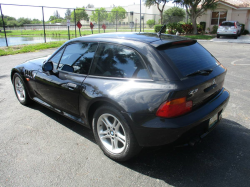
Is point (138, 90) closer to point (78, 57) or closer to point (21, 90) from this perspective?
point (78, 57)

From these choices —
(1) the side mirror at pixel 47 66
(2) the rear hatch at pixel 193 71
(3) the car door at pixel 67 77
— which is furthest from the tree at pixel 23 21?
(2) the rear hatch at pixel 193 71

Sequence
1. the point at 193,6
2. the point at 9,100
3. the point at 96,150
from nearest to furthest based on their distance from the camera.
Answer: the point at 96,150
the point at 9,100
the point at 193,6

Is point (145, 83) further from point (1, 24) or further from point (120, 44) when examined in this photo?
point (1, 24)

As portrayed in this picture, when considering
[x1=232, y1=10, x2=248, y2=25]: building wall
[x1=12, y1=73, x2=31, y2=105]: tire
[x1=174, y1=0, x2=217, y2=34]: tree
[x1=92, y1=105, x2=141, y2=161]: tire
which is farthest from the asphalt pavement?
[x1=232, y1=10, x2=248, y2=25]: building wall

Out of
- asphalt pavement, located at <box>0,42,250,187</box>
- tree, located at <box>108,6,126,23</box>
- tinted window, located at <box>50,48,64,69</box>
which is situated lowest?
asphalt pavement, located at <box>0,42,250,187</box>

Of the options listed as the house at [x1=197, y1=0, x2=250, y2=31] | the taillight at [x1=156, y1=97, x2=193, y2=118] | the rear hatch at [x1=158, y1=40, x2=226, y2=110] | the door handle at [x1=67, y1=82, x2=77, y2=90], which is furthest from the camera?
the house at [x1=197, y1=0, x2=250, y2=31]

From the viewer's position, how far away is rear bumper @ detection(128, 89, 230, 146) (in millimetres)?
2156

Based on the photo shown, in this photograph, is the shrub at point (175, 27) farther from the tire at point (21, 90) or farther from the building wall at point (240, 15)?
the tire at point (21, 90)

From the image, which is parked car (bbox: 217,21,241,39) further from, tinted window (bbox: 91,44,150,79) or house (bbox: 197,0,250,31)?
tinted window (bbox: 91,44,150,79)

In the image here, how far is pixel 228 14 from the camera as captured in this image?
1059 inches

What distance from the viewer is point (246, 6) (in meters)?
26.3

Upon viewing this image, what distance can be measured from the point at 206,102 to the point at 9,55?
11.7 m

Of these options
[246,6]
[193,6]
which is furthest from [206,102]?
[246,6]

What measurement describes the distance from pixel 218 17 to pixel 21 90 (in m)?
29.4
